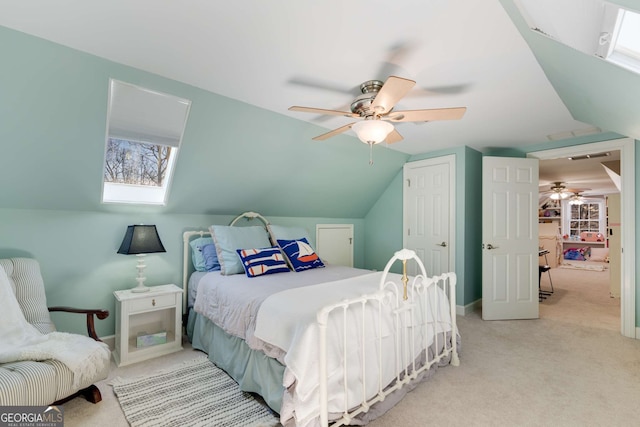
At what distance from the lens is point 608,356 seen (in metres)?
2.77

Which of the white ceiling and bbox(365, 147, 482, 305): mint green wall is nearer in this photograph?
the white ceiling

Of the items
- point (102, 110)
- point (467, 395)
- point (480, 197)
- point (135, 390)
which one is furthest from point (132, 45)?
point (480, 197)

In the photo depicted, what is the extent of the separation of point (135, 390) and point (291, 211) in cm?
264

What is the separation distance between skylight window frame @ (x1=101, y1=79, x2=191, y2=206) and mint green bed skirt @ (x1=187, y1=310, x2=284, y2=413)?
1.29 m

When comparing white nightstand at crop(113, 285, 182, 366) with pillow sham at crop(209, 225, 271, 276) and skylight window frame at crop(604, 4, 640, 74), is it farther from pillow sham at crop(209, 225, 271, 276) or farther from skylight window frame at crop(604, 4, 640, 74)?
skylight window frame at crop(604, 4, 640, 74)

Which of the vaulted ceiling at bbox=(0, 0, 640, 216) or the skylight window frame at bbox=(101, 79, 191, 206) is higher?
the vaulted ceiling at bbox=(0, 0, 640, 216)

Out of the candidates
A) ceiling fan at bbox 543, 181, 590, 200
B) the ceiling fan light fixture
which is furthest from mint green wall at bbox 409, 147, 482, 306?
ceiling fan at bbox 543, 181, 590, 200

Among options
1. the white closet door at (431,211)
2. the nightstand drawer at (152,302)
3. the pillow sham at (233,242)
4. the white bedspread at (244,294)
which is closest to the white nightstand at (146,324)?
the nightstand drawer at (152,302)

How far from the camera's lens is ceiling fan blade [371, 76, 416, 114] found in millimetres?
1673

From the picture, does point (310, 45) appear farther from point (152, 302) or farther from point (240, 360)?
point (152, 302)

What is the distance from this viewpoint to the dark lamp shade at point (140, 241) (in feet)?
8.66

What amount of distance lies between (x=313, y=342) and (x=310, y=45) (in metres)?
1.71

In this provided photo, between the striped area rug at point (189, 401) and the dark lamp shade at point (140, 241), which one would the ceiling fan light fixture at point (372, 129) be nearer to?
the striped area rug at point (189, 401)

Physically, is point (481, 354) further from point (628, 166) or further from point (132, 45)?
point (132, 45)
